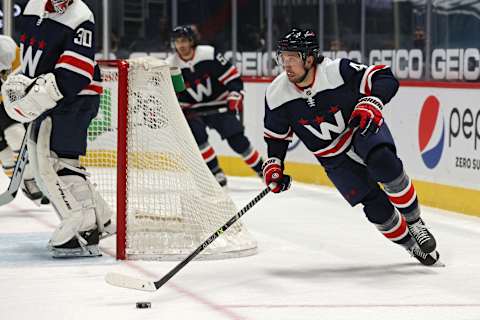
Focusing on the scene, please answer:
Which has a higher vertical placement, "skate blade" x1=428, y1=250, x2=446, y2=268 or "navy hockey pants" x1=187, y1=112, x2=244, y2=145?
"navy hockey pants" x1=187, y1=112, x2=244, y2=145

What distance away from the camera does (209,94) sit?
24.8ft

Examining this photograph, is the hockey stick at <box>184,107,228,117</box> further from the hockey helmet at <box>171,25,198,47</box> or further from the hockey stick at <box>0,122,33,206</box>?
the hockey stick at <box>0,122,33,206</box>

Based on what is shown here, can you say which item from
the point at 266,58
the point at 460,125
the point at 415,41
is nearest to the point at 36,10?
the point at 460,125

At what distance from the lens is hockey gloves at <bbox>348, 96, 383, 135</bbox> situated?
A: 4.18 meters

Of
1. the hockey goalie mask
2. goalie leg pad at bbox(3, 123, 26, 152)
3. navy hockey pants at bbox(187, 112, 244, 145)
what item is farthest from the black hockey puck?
navy hockey pants at bbox(187, 112, 244, 145)

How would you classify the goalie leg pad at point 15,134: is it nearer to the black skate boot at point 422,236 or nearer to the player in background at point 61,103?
the player in background at point 61,103

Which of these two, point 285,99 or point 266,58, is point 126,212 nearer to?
point 285,99

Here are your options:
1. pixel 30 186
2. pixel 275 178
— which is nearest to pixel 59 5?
pixel 275 178

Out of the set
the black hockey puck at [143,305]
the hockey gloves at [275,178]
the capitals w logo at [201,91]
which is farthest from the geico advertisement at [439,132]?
the black hockey puck at [143,305]

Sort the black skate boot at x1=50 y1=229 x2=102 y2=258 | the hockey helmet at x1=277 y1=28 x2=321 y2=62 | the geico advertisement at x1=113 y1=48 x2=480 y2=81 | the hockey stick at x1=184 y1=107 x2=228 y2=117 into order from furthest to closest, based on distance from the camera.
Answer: the hockey stick at x1=184 y1=107 x2=228 y2=117 < the geico advertisement at x1=113 y1=48 x2=480 y2=81 < the black skate boot at x1=50 y1=229 x2=102 y2=258 < the hockey helmet at x1=277 y1=28 x2=321 y2=62

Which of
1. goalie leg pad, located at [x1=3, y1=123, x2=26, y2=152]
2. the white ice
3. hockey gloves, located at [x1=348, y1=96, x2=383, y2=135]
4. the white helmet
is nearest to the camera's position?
the white ice

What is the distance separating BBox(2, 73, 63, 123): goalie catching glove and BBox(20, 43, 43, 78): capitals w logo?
10cm

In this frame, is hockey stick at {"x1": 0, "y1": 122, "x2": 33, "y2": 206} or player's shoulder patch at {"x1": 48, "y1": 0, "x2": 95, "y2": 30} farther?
hockey stick at {"x1": 0, "y1": 122, "x2": 33, "y2": 206}

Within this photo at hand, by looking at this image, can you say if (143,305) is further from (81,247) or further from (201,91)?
(201,91)
